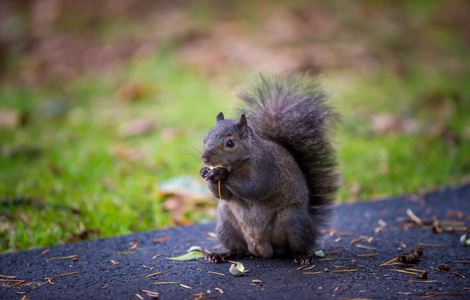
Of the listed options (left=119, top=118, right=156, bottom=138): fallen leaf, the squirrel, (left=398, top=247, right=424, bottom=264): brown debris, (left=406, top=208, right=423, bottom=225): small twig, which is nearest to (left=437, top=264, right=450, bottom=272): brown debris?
(left=398, top=247, right=424, bottom=264): brown debris

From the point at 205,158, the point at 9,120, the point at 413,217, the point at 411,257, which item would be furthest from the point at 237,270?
the point at 9,120

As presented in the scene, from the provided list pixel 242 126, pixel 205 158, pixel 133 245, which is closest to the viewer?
pixel 205 158

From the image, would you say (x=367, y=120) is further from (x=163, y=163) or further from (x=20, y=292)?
(x=20, y=292)

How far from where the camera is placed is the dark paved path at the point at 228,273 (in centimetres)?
257

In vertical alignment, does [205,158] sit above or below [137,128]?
below

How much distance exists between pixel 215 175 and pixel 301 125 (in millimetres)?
726

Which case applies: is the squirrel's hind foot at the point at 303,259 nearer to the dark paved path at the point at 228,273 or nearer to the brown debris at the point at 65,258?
the dark paved path at the point at 228,273

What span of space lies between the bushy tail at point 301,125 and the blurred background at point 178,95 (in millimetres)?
386

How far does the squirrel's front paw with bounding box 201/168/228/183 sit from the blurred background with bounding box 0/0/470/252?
50 centimetres

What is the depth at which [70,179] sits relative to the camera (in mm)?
4980

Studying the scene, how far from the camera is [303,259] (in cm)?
304

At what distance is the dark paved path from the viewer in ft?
8.43

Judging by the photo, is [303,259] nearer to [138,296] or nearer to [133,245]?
[138,296]

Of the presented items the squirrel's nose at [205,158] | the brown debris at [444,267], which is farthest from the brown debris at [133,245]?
the brown debris at [444,267]
